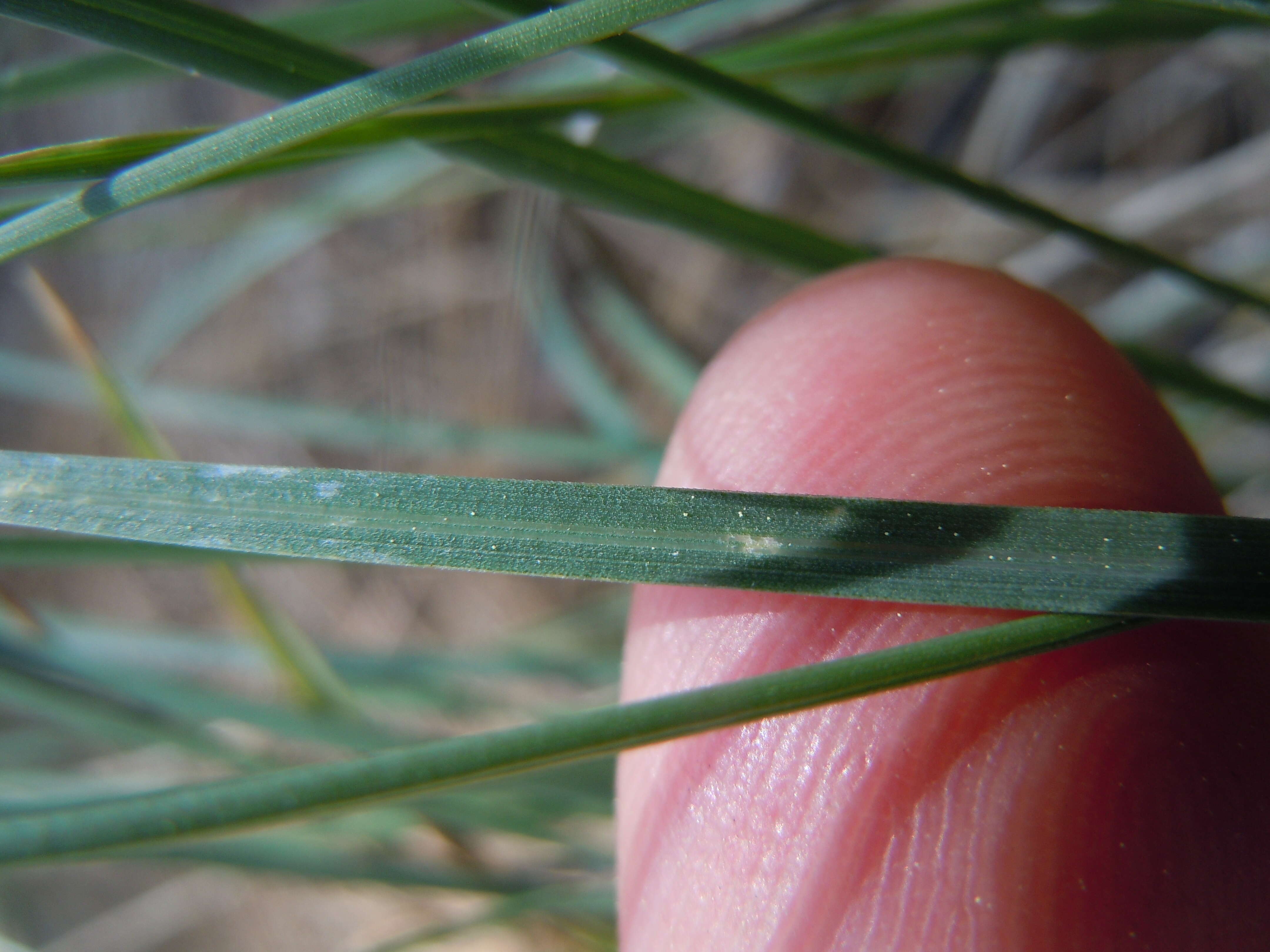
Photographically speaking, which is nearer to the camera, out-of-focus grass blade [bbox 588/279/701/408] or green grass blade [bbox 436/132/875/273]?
green grass blade [bbox 436/132/875/273]

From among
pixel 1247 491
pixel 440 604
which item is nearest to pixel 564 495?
pixel 1247 491

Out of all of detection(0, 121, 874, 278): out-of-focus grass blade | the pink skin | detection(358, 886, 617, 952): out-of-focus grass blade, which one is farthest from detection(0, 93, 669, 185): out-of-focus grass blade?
detection(358, 886, 617, 952): out-of-focus grass blade

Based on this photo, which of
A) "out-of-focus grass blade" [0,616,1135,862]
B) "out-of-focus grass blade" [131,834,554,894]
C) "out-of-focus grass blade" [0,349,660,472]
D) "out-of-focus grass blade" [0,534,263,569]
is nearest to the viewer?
"out-of-focus grass blade" [0,616,1135,862]

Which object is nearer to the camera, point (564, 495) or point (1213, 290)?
point (564, 495)

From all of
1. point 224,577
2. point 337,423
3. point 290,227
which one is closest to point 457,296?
point 290,227

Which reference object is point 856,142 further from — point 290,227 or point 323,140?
point 290,227

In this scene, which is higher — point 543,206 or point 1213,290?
point 543,206

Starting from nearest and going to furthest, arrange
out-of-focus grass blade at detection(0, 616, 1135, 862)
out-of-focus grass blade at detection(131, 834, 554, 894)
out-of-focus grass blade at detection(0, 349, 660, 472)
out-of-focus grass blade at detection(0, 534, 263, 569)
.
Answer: out-of-focus grass blade at detection(0, 616, 1135, 862)
out-of-focus grass blade at detection(0, 534, 263, 569)
out-of-focus grass blade at detection(131, 834, 554, 894)
out-of-focus grass blade at detection(0, 349, 660, 472)

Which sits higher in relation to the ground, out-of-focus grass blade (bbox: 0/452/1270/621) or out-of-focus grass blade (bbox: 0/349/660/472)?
out-of-focus grass blade (bbox: 0/349/660/472)

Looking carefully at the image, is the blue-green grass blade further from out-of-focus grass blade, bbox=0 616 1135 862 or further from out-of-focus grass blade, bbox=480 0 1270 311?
out-of-focus grass blade, bbox=0 616 1135 862

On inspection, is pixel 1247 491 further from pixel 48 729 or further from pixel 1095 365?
pixel 48 729
